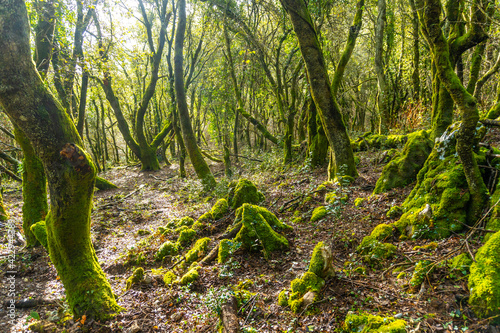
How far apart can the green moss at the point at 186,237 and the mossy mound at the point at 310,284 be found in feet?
10.4

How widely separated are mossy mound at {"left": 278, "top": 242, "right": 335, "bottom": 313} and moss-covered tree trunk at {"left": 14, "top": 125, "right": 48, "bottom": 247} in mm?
6306

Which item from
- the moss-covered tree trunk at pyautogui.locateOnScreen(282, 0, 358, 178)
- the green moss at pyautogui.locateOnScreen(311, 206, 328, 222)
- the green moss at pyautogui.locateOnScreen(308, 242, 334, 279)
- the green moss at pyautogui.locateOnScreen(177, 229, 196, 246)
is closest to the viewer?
the green moss at pyautogui.locateOnScreen(308, 242, 334, 279)

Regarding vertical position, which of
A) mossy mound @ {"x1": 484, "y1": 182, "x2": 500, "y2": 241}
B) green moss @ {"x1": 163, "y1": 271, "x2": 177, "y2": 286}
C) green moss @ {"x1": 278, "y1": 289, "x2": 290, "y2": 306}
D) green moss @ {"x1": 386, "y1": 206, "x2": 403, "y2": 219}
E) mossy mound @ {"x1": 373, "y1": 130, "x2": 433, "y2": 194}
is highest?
mossy mound @ {"x1": 373, "y1": 130, "x2": 433, "y2": 194}

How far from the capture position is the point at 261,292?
3.70 m

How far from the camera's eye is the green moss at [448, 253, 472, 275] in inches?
110

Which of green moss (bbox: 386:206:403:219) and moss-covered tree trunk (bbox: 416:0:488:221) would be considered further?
green moss (bbox: 386:206:403:219)

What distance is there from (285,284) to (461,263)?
85.7 inches

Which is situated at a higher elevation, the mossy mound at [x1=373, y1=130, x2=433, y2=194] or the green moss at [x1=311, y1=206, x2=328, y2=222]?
the mossy mound at [x1=373, y1=130, x2=433, y2=194]

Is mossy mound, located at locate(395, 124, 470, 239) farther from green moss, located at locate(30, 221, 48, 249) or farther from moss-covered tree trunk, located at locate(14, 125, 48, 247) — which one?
moss-covered tree trunk, located at locate(14, 125, 48, 247)

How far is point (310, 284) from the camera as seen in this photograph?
333cm

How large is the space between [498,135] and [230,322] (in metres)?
7.86

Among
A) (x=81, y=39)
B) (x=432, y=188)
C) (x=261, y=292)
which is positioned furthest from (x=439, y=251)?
(x=81, y=39)

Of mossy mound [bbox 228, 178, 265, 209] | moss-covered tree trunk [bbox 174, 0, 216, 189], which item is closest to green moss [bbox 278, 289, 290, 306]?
mossy mound [bbox 228, 178, 265, 209]

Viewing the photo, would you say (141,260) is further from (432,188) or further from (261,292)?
(432,188)
